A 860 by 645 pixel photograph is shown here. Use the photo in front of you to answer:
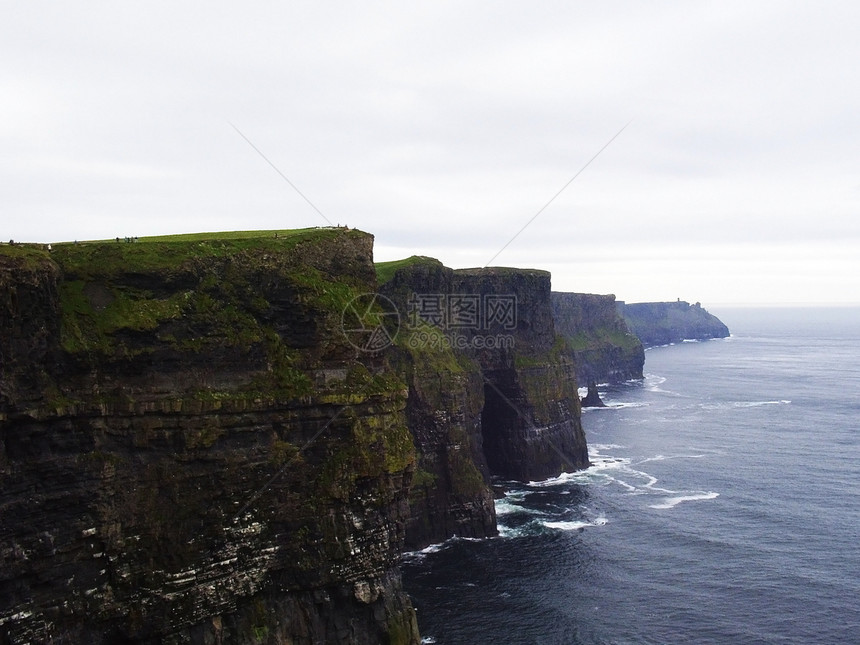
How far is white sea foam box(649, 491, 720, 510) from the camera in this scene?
312ft

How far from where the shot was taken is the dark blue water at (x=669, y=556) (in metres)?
62.4

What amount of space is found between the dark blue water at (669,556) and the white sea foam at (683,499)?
26 centimetres

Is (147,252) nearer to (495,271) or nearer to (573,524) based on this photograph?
(573,524)

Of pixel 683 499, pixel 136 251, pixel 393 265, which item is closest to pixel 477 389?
pixel 393 265

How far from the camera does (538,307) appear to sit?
117 meters

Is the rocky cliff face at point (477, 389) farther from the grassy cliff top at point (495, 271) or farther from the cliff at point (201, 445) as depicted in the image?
the cliff at point (201, 445)

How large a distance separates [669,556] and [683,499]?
21.8 m

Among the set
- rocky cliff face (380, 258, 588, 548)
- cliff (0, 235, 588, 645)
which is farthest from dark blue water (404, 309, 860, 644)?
cliff (0, 235, 588, 645)

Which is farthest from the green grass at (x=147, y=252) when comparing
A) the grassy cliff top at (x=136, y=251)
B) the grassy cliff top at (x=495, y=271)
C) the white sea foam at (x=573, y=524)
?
the grassy cliff top at (x=495, y=271)

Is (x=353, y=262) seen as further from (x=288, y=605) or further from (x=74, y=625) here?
(x=74, y=625)

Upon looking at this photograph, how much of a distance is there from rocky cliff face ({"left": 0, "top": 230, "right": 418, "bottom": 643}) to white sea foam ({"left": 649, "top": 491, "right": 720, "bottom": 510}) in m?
52.0

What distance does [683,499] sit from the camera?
9781cm

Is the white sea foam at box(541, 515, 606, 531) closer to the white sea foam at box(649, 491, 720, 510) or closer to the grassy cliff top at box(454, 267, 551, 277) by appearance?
the white sea foam at box(649, 491, 720, 510)

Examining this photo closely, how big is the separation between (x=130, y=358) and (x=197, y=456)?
7.43 metres
